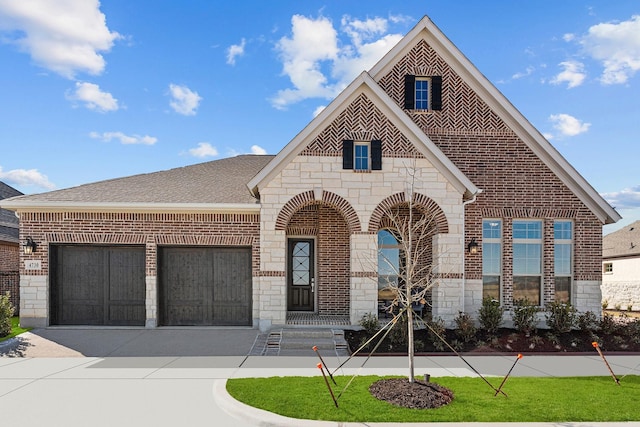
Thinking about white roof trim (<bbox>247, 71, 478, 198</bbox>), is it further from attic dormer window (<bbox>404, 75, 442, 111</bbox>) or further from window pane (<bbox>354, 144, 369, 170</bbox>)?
attic dormer window (<bbox>404, 75, 442, 111</bbox>)

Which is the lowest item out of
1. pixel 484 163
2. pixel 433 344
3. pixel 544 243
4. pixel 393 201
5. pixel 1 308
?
pixel 433 344

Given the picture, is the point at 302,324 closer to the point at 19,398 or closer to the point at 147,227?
the point at 147,227

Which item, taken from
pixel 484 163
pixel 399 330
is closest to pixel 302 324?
pixel 399 330

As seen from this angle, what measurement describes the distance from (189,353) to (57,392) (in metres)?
2.91

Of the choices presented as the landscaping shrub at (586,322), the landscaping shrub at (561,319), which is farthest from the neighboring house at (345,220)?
the landscaping shrub at (561,319)

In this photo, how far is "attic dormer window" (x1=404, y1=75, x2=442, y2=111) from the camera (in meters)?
13.0

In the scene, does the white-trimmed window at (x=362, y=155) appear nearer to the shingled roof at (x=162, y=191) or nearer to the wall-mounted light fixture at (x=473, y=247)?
the shingled roof at (x=162, y=191)

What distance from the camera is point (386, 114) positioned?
37.0 feet

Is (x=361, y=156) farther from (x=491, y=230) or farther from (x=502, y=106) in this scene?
(x=502, y=106)

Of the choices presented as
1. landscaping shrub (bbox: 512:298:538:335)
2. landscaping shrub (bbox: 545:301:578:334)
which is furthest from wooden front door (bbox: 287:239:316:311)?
landscaping shrub (bbox: 545:301:578:334)

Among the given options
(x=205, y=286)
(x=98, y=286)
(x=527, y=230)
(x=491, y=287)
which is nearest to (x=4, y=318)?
(x=98, y=286)

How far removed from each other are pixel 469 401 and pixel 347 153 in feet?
23.1

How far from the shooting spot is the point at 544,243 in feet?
41.9

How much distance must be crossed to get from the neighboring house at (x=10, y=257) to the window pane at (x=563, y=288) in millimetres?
18103
